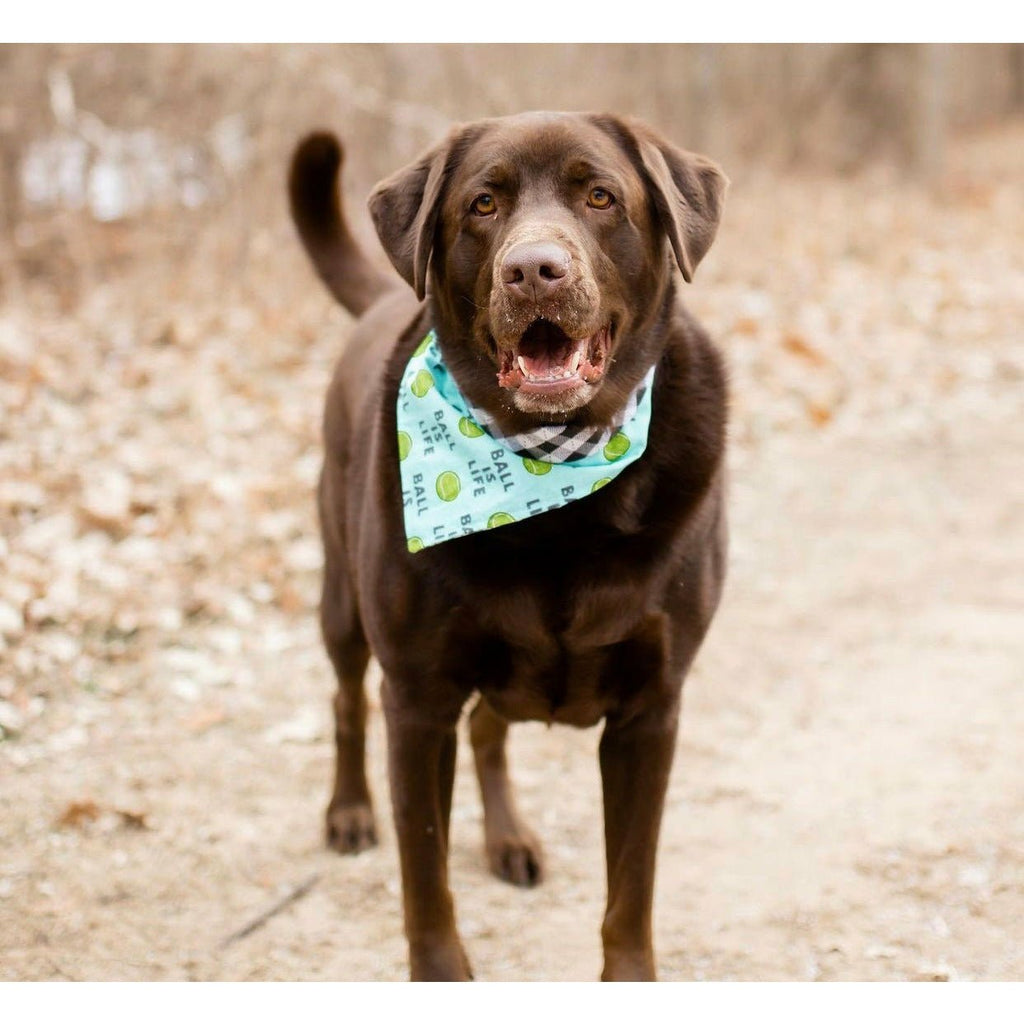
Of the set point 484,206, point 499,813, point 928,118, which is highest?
point 928,118

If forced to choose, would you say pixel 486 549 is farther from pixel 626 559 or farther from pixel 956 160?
pixel 956 160

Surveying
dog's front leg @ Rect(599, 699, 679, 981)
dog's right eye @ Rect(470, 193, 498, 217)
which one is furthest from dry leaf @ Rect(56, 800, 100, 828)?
dog's right eye @ Rect(470, 193, 498, 217)

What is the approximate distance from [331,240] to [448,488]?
159cm

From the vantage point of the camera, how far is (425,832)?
285 cm

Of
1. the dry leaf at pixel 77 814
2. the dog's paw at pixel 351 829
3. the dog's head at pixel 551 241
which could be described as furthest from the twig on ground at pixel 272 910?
the dog's head at pixel 551 241

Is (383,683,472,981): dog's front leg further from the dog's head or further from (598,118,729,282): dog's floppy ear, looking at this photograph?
(598,118,729,282): dog's floppy ear

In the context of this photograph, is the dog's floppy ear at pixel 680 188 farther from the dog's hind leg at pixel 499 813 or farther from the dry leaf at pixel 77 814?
the dry leaf at pixel 77 814

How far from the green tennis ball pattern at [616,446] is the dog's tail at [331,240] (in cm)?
142

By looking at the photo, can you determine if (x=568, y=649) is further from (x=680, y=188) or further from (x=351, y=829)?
(x=351, y=829)

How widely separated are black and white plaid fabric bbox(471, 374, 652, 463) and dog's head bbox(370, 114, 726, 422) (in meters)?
0.03

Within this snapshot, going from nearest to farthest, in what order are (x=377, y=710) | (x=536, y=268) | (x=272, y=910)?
1. (x=536, y=268)
2. (x=272, y=910)
3. (x=377, y=710)

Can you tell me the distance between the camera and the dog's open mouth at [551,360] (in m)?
2.57

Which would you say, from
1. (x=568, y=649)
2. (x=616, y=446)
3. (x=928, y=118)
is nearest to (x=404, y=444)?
(x=616, y=446)

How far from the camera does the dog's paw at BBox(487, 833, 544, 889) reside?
3502 mm
